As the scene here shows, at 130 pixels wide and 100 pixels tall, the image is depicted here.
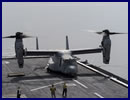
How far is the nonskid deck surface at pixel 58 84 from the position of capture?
34.4 metres

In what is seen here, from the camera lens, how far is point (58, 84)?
39.2m

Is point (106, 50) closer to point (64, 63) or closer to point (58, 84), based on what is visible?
point (58, 84)

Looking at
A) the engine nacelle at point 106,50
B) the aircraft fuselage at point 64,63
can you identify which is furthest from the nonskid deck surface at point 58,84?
the engine nacelle at point 106,50

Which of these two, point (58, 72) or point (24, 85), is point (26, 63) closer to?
point (58, 72)

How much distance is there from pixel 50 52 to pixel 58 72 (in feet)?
12.9

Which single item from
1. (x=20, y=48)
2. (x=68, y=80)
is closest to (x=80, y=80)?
(x=68, y=80)

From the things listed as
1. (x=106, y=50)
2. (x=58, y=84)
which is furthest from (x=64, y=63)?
(x=106, y=50)

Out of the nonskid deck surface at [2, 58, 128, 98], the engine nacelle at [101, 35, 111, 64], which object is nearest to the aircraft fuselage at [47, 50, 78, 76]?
the nonskid deck surface at [2, 58, 128, 98]

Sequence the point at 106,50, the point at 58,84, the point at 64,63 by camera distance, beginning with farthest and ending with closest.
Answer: the point at 64,63 → the point at 58,84 → the point at 106,50

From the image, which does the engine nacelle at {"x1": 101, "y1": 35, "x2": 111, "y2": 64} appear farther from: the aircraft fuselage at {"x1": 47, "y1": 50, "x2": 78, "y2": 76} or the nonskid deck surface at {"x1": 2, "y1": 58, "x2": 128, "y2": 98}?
the aircraft fuselage at {"x1": 47, "y1": 50, "x2": 78, "y2": 76}

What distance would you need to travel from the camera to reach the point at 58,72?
45.5m

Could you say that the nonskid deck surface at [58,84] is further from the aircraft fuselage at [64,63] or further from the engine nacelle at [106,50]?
the engine nacelle at [106,50]

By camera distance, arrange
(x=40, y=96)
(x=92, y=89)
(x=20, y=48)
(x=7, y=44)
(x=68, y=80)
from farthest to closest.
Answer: (x=7, y=44) < (x=68, y=80) < (x=92, y=89) < (x=40, y=96) < (x=20, y=48)

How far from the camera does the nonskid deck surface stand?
3438 centimetres
